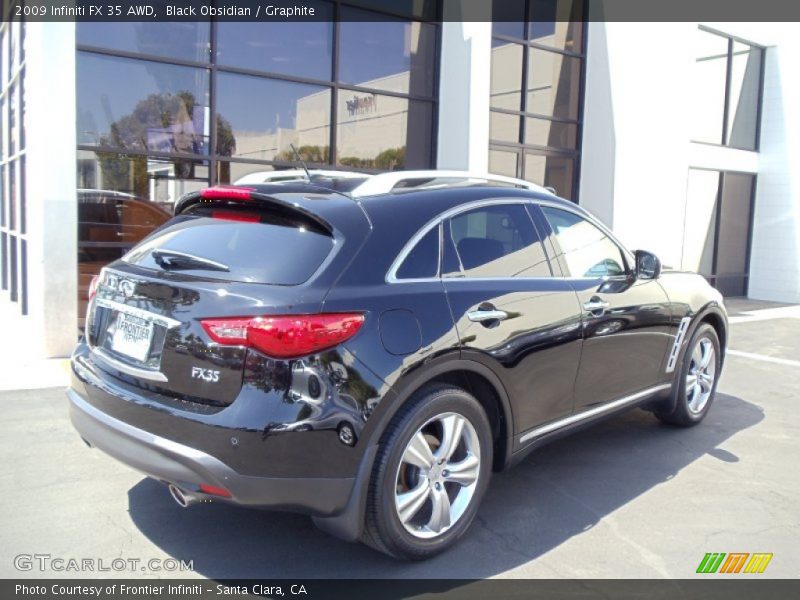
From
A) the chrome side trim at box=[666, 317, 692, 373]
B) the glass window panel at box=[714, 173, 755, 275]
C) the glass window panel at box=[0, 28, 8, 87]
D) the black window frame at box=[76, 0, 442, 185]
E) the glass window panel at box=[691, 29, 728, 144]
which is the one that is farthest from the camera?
the glass window panel at box=[714, 173, 755, 275]

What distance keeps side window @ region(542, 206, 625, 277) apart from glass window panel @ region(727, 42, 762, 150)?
1122 centimetres

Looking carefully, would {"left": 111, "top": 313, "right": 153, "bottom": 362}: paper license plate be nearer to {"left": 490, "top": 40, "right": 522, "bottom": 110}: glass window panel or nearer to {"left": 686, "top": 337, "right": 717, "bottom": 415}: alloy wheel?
{"left": 686, "top": 337, "right": 717, "bottom": 415}: alloy wheel

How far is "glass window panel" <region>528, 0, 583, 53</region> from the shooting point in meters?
11.9

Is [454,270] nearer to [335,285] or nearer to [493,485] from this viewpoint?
[335,285]

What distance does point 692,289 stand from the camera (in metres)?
5.45

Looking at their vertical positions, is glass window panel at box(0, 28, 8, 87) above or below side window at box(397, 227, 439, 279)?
above

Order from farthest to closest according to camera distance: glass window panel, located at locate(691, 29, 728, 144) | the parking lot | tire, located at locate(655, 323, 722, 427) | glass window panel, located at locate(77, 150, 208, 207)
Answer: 1. glass window panel, located at locate(691, 29, 728, 144)
2. glass window panel, located at locate(77, 150, 208, 207)
3. tire, located at locate(655, 323, 722, 427)
4. the parking lot

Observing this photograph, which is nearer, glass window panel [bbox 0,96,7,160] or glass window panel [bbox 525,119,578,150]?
glass window panel [bbox 0,96,7,160]

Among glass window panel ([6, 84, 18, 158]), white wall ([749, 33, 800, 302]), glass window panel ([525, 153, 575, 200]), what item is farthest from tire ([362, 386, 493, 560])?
white wall ([749, 33, 800, 302])

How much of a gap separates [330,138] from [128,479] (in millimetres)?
6448

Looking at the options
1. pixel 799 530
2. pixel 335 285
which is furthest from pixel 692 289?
pixel 335 285

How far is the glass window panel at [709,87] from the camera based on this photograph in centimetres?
1379

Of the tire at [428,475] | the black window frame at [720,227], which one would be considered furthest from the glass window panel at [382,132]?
the tire at [428,475]

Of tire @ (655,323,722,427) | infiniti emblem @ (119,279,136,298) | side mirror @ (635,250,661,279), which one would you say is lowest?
tire @ (655,323,722,427)
